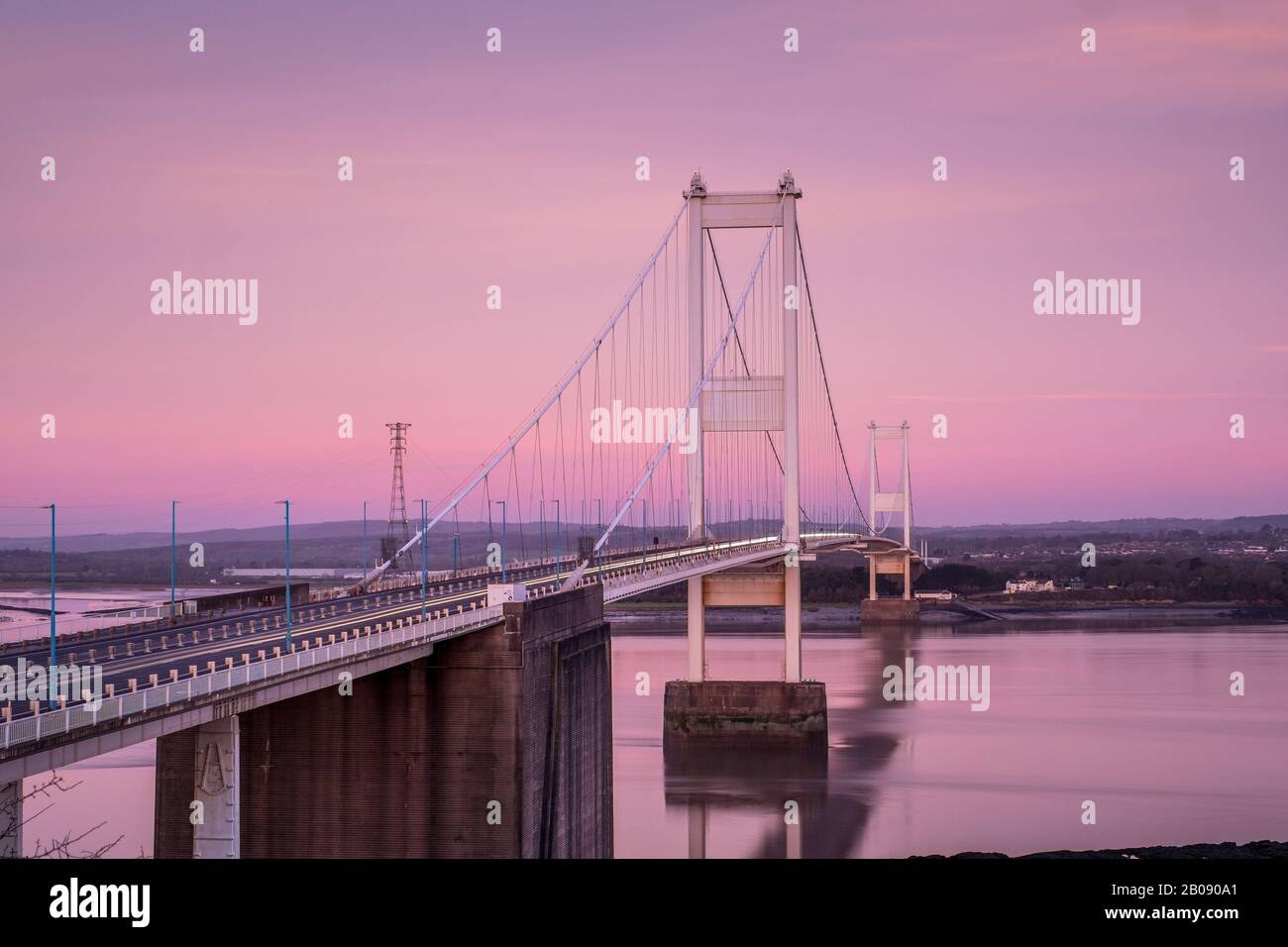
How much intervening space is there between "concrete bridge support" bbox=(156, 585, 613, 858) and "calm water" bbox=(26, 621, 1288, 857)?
9440 mm

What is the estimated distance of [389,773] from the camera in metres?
25.4

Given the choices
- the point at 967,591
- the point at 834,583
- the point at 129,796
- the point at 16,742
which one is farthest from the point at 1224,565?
the point at 16,742

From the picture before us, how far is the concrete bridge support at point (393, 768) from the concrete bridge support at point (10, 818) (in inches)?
370

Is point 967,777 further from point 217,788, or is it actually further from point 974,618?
point 974,618

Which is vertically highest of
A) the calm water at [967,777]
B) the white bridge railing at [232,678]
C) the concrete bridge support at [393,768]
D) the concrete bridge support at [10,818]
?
the white bridge railing at [232,678]

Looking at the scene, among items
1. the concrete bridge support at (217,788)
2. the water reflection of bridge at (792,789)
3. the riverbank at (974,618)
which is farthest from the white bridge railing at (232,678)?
the riverbank at (974,618)

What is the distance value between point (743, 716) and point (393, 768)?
2860 centimetres

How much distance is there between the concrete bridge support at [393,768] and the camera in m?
25.4

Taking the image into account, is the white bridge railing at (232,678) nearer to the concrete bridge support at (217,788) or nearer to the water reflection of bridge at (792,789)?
the concrete bridge support at (217,788)

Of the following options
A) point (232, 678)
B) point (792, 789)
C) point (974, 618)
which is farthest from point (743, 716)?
point (974, 618)

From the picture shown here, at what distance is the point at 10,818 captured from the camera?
15.2 metres
